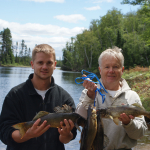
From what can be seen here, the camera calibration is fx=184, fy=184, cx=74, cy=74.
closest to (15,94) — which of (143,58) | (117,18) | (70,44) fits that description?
(143,58)

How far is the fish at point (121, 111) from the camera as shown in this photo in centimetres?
273

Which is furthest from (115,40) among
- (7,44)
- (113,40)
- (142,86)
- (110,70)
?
(7,44)

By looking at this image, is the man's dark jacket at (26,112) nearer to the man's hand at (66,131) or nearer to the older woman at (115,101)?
the man's hand at (66,131)

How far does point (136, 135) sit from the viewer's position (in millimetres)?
2898

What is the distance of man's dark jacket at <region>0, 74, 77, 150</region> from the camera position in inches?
118

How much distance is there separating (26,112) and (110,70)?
5.28 ft

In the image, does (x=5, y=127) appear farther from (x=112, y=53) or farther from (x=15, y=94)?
(x=112, y=53)

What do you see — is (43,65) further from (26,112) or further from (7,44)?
(7,44)

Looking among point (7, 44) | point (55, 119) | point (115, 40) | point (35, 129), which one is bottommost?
point (35, 129)

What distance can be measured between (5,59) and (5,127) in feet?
346

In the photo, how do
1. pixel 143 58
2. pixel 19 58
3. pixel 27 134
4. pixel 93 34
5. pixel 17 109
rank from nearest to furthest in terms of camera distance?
pixel 27 134 < pixel 17 109 < pixel 143 58 < pixel 93 34 < pixel 19 58

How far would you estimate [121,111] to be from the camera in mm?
2828

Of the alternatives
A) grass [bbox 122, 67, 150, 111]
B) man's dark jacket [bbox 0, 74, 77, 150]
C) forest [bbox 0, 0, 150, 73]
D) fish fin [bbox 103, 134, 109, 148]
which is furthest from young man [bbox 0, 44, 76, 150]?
forest [bbox 0, 0, 150, 73]

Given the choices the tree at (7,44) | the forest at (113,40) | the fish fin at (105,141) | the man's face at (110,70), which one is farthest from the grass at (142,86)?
the tree at (7,44)
